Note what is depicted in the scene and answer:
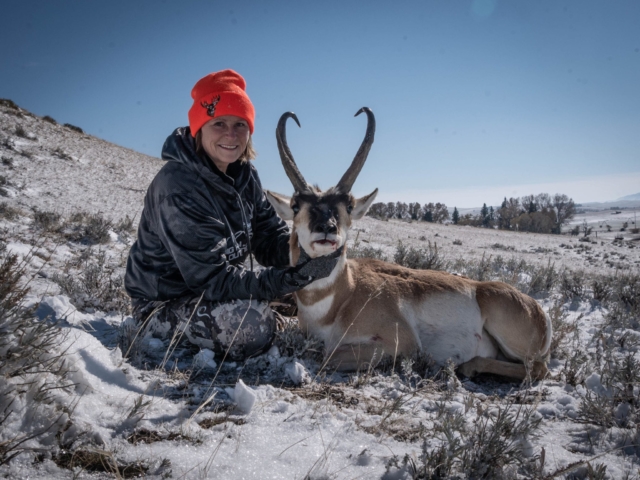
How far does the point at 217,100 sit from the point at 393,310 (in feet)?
9.58

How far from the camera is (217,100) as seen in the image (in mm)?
4031

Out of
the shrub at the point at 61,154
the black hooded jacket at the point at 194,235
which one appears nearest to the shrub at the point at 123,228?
the black hooded jacket at the point at 194,235

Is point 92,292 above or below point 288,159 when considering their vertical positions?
below

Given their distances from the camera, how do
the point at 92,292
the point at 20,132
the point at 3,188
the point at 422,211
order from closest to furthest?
the point at 92,292 < the point at 3,188 < the point at 20,132 < the point at 422,211

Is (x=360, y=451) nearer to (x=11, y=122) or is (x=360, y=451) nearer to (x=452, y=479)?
(x=452, y=479)

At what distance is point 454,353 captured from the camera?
4355 mm

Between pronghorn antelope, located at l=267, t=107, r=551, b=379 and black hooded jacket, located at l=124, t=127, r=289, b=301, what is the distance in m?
0.51

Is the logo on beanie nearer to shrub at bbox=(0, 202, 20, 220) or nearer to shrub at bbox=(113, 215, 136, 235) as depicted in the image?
shrub at bbox=(113, 215, 136, 235)

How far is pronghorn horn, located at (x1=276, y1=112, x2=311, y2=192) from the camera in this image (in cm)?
429

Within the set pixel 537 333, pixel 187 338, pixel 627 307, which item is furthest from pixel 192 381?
pixel 627 307

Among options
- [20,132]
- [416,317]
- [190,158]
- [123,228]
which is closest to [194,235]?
[190,158]

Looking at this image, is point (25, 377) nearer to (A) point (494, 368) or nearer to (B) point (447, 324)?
(B) point (447, 324)

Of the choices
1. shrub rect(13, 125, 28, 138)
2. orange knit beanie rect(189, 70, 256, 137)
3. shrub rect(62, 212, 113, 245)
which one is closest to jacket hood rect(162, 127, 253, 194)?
orange knit beanie rect(189, 70, 256, 137)

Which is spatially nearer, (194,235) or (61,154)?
(194,235)
